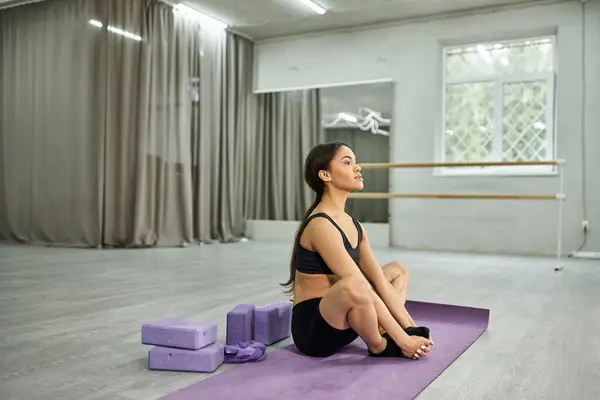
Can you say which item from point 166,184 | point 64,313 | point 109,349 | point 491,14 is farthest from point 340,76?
point 109,349

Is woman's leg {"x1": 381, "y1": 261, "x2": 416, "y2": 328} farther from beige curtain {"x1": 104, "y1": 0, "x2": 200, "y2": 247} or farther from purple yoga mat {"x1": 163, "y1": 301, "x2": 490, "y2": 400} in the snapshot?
beige curtain {"x1": 104, "y1": 0, "x2": 200, "y2": 247}

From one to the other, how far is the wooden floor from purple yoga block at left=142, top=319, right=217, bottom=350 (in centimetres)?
8

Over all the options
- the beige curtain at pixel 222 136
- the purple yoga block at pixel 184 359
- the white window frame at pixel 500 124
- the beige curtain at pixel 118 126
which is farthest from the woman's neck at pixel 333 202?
the beige curtain at pixel 222 136

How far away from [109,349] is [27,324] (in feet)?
1.77

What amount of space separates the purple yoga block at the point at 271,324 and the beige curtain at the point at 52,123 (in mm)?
3954

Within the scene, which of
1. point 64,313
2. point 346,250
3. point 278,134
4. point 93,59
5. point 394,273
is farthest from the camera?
point 278,134

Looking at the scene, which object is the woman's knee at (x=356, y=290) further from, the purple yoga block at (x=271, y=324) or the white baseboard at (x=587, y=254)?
the white baseboard at (x=587, y=254)

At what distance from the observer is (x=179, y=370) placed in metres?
1.61

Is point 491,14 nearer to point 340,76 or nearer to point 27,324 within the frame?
point 340,76

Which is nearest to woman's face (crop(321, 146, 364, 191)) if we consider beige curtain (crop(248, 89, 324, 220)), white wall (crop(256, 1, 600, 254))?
white wall (crop(256, 1, 600, 254))

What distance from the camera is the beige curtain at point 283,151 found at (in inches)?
273

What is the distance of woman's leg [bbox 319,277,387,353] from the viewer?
5.16ft

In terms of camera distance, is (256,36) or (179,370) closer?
(179,370)

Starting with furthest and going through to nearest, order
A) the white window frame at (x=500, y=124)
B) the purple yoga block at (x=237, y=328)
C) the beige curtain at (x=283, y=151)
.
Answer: the beige curtain at (x=283, y=151)
the white window frame at (x=500, y=124)
the purple yoga block at (x=237, y=328)
